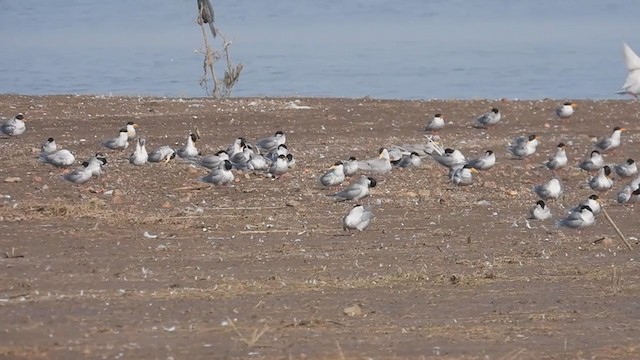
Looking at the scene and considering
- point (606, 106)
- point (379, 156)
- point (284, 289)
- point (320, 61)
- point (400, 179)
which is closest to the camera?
point (284, 289)

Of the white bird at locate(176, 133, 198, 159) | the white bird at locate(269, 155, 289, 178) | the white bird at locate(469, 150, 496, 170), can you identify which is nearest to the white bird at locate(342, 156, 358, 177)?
the white bird at locate(269, 155, 289, 178)

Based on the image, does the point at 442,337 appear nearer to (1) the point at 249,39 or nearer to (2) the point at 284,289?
(2) the point at 284,289

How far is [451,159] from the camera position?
680 inches

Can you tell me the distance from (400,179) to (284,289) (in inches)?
255

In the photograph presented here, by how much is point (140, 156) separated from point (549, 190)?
4.82 meters

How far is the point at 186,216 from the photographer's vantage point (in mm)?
13305

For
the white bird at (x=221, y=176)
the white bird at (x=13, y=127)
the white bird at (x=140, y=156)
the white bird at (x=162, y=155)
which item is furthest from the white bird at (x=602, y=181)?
the white bird at (x=13, y=127)

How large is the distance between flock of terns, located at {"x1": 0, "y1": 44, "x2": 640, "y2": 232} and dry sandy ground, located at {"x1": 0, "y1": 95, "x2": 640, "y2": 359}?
0.15m

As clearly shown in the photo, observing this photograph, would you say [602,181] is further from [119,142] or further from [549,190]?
[119,142]

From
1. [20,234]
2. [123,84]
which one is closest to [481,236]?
[20,234]

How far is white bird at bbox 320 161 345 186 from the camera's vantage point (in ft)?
51.0

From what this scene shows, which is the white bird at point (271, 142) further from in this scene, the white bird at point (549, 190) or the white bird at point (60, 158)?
the white bird at point (549, 190)

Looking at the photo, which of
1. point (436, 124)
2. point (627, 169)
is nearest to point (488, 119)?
point (436, 124)

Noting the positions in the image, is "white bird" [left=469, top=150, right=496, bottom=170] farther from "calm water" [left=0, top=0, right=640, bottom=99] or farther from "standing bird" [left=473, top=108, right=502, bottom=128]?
"calm water" [left=0, top=0, right=640, bottom=99]
